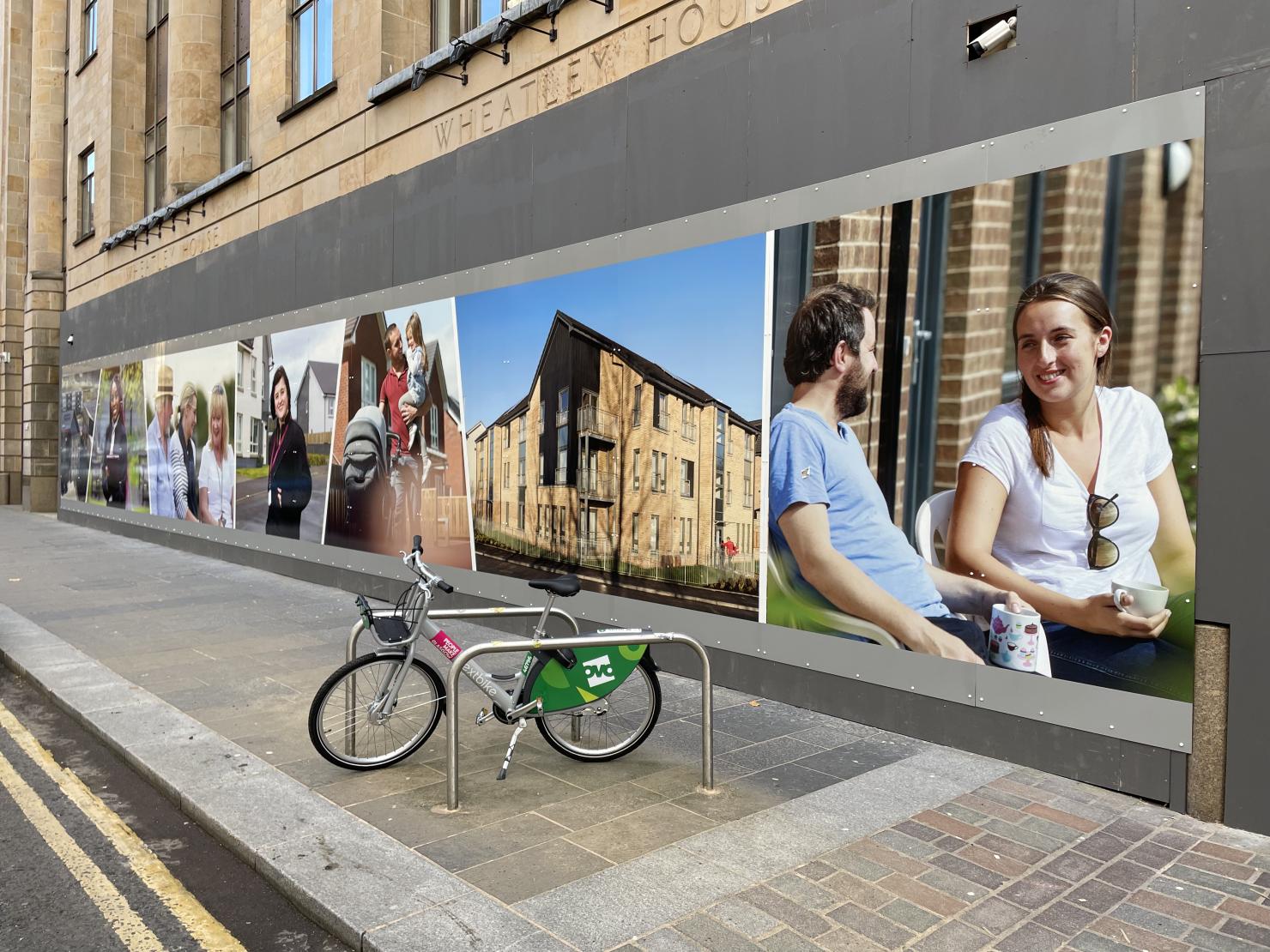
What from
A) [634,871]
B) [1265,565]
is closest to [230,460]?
[634,871]

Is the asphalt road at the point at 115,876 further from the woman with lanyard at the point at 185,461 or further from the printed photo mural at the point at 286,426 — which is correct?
the woman with lanyard at the point at 185,461

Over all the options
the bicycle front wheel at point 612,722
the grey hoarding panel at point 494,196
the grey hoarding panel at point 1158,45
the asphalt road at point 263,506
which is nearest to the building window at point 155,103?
the asphalt road at point 263,506

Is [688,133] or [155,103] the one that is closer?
[688,133]

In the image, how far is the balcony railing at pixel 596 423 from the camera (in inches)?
322

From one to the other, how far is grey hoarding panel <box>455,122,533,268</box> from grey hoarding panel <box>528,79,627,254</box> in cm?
15

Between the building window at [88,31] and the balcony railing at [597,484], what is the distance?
20.5 meters

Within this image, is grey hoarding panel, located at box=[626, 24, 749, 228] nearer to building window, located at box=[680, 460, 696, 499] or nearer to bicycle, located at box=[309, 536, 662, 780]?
building window, located at box=[680, 460, 696, 499]

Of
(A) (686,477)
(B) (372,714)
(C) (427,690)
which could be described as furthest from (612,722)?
(A) (686,477)

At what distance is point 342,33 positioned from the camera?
39.3 feet

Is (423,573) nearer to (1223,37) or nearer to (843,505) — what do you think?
(843,505)

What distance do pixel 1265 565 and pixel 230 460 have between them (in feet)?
45.4

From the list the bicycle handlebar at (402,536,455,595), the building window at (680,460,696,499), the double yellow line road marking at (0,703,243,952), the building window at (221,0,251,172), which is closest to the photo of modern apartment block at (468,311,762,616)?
the building window at (680,460,696,499)

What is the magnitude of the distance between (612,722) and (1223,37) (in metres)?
4.60

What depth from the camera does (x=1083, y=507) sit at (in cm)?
525
